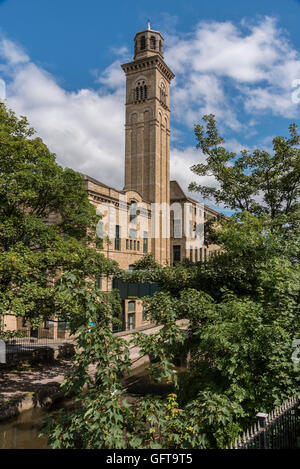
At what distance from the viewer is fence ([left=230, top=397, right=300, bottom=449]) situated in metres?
6.45

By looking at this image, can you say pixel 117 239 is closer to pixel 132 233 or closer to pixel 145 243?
pixel 132 233

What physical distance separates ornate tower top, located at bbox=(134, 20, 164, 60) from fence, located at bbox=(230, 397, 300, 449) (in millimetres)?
52322

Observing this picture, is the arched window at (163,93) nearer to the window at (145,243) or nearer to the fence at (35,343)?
the window at (145,243)

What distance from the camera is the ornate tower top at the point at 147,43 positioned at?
4912 cm

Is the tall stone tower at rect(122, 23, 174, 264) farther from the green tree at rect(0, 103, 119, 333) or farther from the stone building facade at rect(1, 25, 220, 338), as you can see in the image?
the green tree at rect(0, 103, 119, 333)

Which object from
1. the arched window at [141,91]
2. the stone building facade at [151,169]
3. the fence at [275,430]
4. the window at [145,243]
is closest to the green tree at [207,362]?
the fence at [275,430]

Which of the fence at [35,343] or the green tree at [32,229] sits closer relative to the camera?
the green tree at [32,229]

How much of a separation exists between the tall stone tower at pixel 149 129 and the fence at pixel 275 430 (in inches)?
1487

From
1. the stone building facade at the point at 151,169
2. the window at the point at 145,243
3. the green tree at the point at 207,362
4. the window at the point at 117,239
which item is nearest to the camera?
the green tree at the point at 207,362

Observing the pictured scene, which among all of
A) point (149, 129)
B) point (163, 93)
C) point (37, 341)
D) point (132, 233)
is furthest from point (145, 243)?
point (163, 93)

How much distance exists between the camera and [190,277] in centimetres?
1527

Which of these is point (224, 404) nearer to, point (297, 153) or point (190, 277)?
point (190, 277)

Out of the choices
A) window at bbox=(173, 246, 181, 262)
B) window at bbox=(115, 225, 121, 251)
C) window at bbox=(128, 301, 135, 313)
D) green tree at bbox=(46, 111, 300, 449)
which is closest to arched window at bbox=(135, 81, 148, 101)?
window at bbox=(115, 225, 121, 251)
